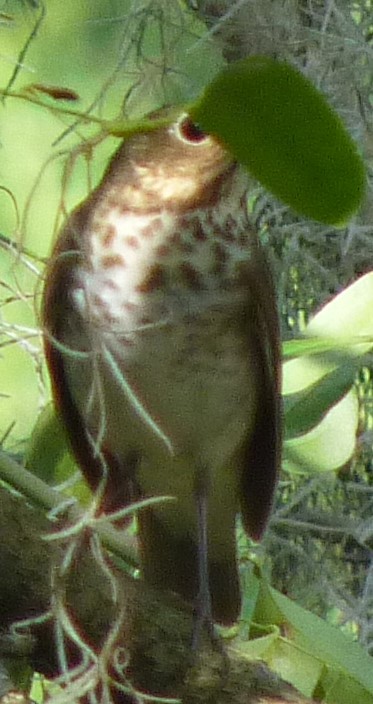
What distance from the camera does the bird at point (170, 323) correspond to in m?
1.29

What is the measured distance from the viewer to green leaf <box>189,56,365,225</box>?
58 cm

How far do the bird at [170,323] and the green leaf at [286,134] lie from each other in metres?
0.59

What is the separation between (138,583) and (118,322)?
0.27m

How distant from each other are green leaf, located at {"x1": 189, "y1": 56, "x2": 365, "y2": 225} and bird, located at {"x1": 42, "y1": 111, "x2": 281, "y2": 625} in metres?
0.59

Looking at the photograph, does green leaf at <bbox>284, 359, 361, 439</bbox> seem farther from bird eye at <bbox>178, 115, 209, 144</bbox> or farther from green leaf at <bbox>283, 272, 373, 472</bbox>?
bird eye at <bbox>178, 115, 209, 144</bbox>

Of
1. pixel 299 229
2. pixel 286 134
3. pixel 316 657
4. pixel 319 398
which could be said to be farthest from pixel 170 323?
pixel 286 134

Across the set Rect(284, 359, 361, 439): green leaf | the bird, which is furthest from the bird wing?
Rect(284, 359, 361, 439): green leaf

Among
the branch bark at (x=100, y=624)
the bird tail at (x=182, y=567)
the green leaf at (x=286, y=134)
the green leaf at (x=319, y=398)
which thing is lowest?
the bird tail at (x=182, y=567)

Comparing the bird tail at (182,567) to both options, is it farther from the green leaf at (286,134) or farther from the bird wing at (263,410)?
the green leaf at (286,134)

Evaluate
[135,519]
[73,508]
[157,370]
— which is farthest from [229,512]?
[73,508]

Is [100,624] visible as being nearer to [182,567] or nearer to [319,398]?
[319,398]

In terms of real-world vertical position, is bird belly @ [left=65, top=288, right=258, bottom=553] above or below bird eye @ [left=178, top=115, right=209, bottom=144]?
below

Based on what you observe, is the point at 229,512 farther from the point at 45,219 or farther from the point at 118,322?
the point at 45,219

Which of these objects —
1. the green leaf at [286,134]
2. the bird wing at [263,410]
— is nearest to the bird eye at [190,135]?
the bird wing at [263,410]
